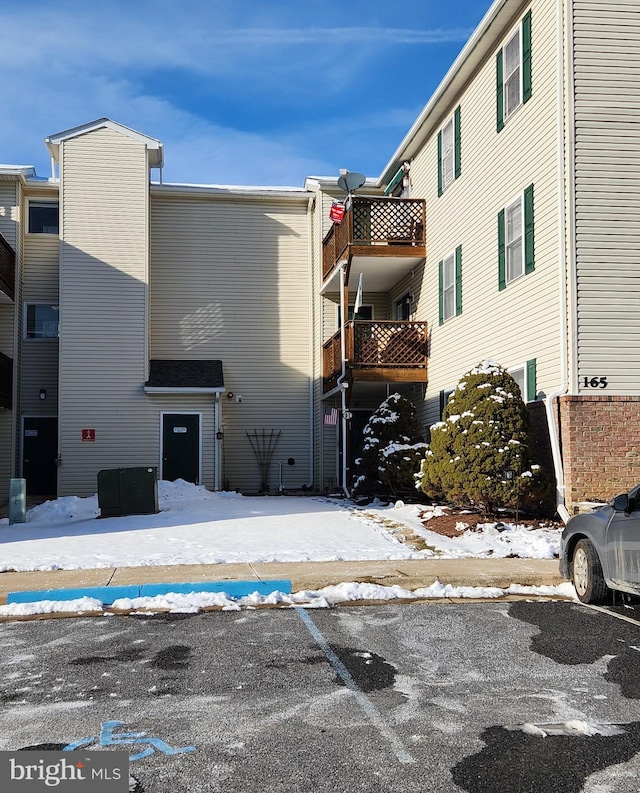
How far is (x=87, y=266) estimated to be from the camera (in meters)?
22.4

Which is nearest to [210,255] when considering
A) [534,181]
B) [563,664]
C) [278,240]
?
[278,240]

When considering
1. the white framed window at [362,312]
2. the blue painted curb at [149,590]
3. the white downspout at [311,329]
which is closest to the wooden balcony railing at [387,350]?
the white framed window at [362,312]

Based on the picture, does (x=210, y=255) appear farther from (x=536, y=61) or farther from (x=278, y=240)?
(x=536, y=61)

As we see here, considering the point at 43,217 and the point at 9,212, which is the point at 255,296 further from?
the point at 9,212

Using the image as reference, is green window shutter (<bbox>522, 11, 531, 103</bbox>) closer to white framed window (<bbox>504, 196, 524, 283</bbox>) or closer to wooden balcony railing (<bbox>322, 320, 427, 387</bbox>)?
white framed window (<bbox>504, 196, 524, 283</bbox>)

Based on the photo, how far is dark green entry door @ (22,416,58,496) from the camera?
23188mm

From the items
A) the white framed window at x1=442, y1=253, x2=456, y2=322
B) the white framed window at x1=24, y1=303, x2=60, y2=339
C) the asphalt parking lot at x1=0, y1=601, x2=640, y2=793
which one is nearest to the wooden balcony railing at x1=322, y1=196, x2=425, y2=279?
the white framed window at x1=442, y1=253, x2=456, y2=322

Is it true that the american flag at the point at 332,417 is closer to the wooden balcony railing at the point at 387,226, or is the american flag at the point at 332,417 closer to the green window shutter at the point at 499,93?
the wooden balcony railing at the point at 387,226

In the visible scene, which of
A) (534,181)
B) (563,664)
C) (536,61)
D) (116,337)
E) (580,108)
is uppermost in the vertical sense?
(536,61)

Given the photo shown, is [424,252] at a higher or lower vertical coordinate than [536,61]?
lower

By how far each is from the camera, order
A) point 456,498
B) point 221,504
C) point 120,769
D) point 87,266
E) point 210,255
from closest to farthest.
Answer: point 120,769 < point 456,498 < point 221,504 < point 87,266 < point 210,255

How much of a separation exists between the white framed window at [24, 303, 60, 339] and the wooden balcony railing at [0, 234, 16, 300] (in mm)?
1159

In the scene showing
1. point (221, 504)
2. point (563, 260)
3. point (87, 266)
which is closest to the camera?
point (563, 260)

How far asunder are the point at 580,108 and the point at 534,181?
1.46 m
